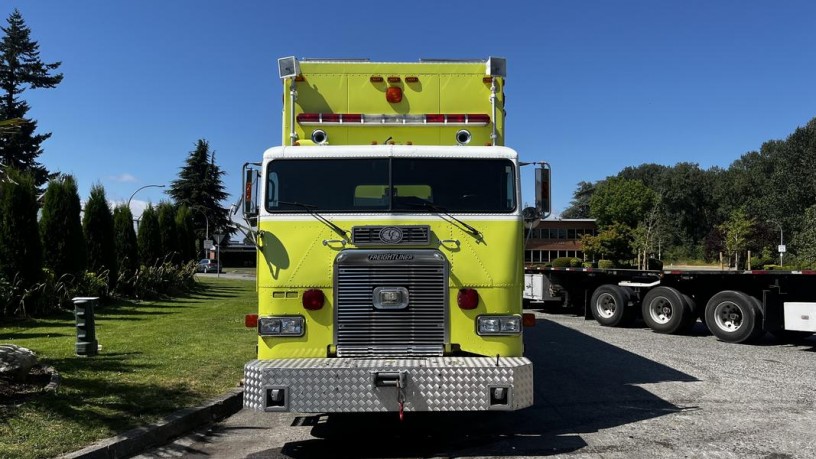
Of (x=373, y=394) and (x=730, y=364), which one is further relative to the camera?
(x=730, y=364)

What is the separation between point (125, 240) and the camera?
21.6 metres

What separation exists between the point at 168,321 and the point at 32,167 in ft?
150

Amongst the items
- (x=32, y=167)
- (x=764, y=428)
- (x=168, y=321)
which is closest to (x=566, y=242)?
(x=32, y=167)

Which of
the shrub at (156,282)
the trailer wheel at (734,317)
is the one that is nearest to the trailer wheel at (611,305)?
the trailer wheel at (734,317)

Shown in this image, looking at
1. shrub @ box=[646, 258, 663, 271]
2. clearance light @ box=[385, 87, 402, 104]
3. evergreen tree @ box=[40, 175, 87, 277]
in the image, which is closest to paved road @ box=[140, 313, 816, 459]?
clearance light @ box=[385, 87, 402, 104]

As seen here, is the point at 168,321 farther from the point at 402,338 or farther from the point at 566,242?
the point at 566,242

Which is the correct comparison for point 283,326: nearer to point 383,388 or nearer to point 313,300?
point 313,300

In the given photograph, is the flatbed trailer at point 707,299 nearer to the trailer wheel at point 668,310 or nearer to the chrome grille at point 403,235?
the trailer wheel at point 668,310

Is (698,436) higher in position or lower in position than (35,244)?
lower

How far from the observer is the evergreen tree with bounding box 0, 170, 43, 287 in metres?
14.0

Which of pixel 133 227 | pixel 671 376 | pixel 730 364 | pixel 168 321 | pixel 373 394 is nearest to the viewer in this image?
pixel 373 394

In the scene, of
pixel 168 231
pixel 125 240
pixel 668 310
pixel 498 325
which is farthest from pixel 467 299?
pixel 168 231

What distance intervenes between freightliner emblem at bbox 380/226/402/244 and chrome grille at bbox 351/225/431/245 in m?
0.02

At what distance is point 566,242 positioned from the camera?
65875 mm
